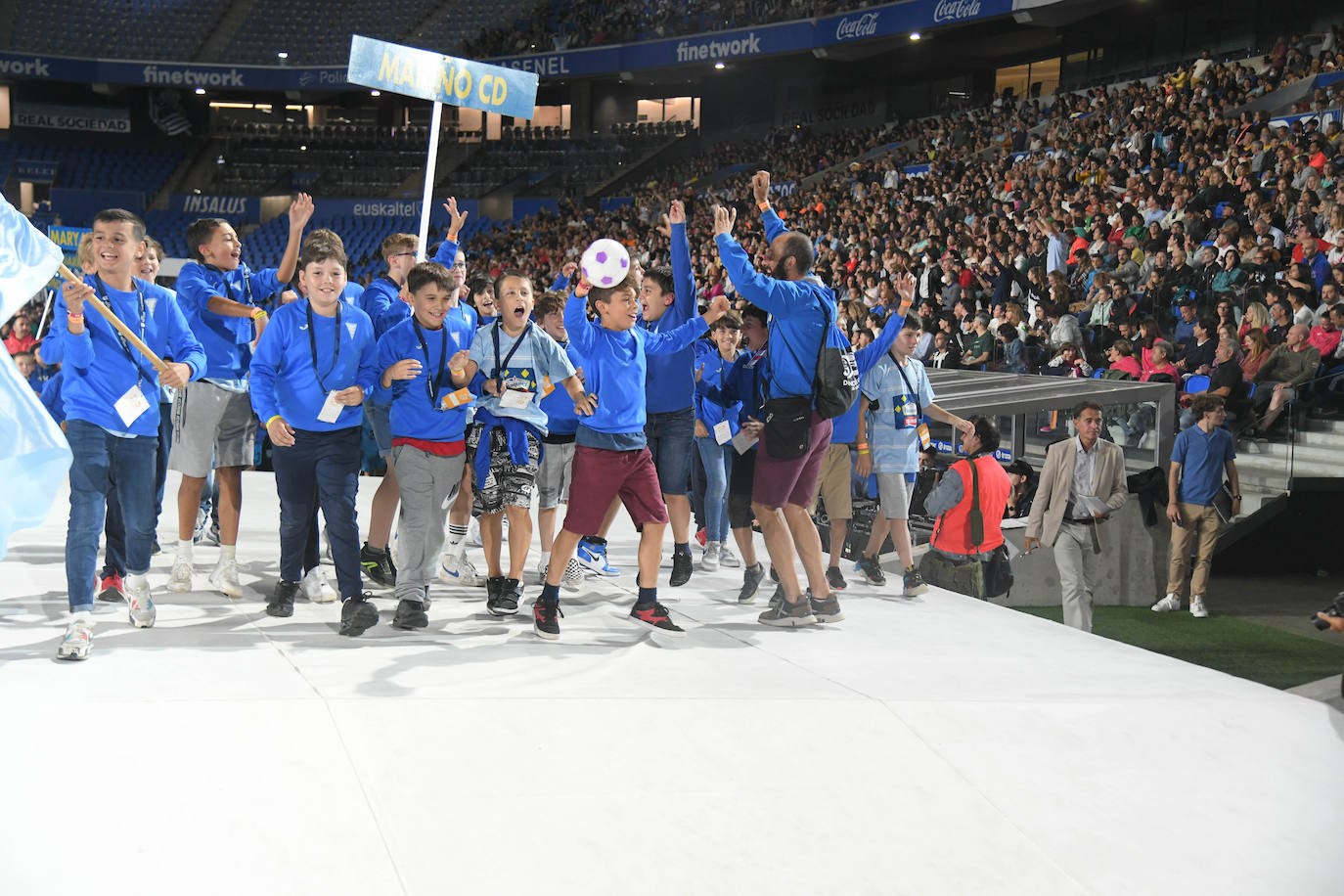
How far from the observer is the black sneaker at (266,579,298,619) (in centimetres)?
521

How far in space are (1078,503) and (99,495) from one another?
21.5 feet

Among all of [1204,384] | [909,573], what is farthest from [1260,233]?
[909,573]

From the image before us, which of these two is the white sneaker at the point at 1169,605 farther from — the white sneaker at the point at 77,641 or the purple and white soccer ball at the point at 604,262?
the white sneaker at the point at 77,641

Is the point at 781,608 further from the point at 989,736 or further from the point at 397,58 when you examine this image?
the point at 397,58

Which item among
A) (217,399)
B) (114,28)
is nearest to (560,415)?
(217,399)

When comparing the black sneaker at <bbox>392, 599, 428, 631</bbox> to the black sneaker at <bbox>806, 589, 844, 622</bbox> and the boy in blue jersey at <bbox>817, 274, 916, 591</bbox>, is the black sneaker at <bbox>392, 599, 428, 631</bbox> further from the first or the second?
the boy in blue jersey at <bbox>817, 274, 916, 591</bbox>

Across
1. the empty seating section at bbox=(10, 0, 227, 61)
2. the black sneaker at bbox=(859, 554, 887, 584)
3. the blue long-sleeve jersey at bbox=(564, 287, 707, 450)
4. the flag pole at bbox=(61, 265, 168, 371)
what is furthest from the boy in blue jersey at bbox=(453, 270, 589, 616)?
the empty seating section at bbox=(10, 0, 227, 61)

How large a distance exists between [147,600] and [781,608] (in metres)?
2.83

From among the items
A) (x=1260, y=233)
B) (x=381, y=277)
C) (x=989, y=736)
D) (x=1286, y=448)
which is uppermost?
(x=1260, y=233)

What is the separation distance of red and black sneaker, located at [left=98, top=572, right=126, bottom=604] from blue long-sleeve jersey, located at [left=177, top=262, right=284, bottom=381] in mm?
1064

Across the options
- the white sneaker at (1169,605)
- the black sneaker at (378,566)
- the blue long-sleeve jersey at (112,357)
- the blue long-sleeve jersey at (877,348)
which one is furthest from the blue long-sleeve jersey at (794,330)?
the white sneaker at (1169,605)

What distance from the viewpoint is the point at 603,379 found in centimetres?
523

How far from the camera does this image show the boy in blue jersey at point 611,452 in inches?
204

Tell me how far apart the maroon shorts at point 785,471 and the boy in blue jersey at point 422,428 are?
1.42m
